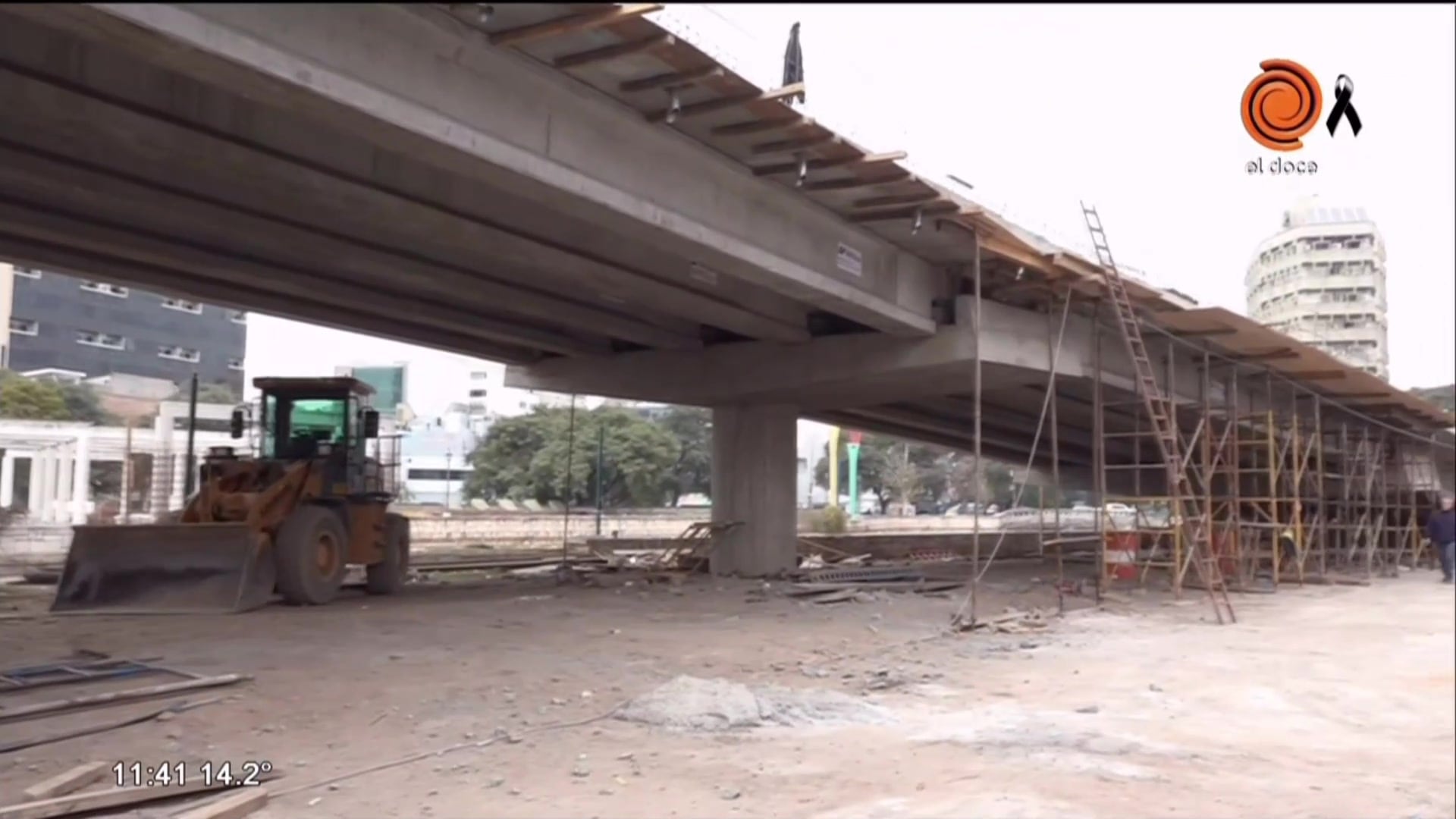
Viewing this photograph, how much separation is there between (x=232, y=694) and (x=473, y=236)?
20.8 feet

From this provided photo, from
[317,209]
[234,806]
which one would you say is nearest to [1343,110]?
[234,806]

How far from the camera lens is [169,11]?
6453 mm

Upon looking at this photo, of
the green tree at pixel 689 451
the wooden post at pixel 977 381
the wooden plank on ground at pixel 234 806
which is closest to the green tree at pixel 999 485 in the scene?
the green tree at pixel 689 451

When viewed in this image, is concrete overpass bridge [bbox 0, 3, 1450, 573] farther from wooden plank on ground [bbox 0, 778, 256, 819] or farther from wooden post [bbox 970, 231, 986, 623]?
wooden plank on ground [bbox 0, 778, 256, 819]

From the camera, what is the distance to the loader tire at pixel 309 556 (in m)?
14.6

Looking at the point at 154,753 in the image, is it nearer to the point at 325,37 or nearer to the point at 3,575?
the point at 325,37

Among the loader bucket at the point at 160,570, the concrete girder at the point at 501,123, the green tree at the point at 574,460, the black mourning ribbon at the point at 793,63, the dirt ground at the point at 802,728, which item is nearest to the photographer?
the black mourning ribbon at the point at 793,63

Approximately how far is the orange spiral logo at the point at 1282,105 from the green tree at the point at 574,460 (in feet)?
173

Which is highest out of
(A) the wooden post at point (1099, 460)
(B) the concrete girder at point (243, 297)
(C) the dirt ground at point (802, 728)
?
(B) the concrete girder at point (243, 297)

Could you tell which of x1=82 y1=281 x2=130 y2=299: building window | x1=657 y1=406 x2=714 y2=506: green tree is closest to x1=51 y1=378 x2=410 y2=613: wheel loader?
x1=82 y1=281 x2=130 y2=299: building window

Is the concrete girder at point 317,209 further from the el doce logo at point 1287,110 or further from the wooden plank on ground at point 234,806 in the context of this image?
the el doce logo at point 1287,110

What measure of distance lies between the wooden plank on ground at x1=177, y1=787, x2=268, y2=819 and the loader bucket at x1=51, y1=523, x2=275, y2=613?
836 centimetres

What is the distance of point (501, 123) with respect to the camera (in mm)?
9766

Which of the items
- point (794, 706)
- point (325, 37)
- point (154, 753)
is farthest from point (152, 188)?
point (794, 706)
